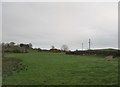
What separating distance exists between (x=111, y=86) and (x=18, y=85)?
4.11 metres

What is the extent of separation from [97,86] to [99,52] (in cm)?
4269

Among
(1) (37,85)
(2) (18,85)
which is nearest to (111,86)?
(1) (37,85)

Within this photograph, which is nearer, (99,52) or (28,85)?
(28,85)

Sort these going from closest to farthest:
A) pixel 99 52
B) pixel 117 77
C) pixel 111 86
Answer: pixel 111 86 → pixel 117 77 → pixel 99 52

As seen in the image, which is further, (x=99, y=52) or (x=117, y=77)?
(x=99, y=52)

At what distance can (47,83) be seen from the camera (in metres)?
12.3

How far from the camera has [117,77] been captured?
43.7 feet

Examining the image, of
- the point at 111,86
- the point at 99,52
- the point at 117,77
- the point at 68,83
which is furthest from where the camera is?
the point at 99,52

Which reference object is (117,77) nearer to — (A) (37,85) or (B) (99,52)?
(A) (37,85)

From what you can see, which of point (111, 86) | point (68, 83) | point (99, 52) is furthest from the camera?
point (99, 52)

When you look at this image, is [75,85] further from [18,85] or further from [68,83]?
[18,85]

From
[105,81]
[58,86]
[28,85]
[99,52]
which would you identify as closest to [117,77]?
[105,81]

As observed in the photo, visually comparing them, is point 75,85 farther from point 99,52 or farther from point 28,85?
point 99,52

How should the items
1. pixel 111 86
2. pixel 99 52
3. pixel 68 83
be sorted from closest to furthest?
pixel 111 86, pixel 68 83, pixel 99 52
